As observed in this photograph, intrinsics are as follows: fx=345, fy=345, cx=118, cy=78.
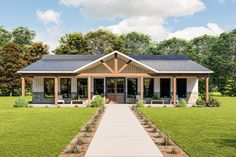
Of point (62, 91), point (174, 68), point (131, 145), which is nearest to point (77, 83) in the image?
point (62, 91)

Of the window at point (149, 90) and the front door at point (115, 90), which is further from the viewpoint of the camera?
the window at point (149, 90)

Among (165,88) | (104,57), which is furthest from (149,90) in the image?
(104,57)

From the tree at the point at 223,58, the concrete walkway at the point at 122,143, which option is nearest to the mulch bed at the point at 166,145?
the concrete walkway at the point at 122,143

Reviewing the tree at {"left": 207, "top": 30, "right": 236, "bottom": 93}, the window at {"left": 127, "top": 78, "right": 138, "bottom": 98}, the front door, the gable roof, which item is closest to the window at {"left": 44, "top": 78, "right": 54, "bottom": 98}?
the gable roof

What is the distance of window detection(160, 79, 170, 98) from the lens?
105 ft

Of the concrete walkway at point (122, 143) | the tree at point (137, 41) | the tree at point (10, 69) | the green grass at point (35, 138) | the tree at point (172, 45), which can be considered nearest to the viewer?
the concrete walkway at point (122, 143)

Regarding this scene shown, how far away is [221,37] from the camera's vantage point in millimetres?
69062

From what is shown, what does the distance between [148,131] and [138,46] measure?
2652 inches

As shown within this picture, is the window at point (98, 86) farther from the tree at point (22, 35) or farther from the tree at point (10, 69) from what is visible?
the tree at point (22, 35)

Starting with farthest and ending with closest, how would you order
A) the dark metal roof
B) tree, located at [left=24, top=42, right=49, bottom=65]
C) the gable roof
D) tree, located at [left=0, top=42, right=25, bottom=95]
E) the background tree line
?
tree, located at [left=24, top=42, right=49, bottom=65] < the background tree line < tree, located at [left=0, top=42, right=25, bottom=95] < the dark metal roof < the gable roof

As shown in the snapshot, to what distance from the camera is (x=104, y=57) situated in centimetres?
2925

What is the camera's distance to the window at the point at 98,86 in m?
31.9

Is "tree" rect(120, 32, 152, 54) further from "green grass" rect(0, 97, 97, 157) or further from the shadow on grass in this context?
the shadow on grass

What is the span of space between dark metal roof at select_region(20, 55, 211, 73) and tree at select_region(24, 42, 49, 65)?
18.2 metres
